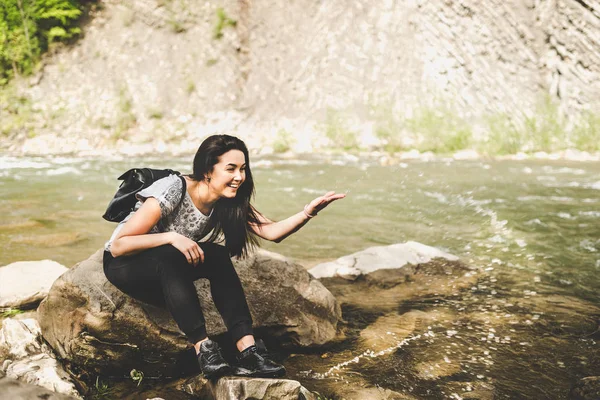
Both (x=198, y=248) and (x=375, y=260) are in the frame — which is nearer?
(x=198, y=248)

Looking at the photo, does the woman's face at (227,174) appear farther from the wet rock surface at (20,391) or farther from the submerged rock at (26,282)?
the submerged rock at (26,282)

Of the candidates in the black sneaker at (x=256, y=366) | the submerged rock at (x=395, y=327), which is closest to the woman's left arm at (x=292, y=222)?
the black sneaker at (x=256, y=366)

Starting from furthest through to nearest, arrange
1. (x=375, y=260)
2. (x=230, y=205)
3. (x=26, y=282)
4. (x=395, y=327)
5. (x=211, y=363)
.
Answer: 1. (x=375, y=260)
2. (x=26, y=282)
3. (x=395, y=327)
4. (x=230, y=205)
5. (x=211, y=363)

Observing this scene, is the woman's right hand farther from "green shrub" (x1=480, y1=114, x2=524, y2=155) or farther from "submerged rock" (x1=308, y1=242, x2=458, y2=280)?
"green shrub" (x1=480, y1=114, x2=524, y2=155)

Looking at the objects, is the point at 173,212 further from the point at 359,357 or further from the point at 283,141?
the point at 283,141

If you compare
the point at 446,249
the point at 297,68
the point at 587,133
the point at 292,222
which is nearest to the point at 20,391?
the point at 292,222

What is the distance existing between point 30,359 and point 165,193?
1.27m

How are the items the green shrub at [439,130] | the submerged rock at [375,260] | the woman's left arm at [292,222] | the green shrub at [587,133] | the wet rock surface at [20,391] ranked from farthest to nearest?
the green shrub at [439,130]
the green shrub at [587,133]
the submerged rock at [375,260]
the woman's left arm at [292,222]
the wet rock surface at [20,391]

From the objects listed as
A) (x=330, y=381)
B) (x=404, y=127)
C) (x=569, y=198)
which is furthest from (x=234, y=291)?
(x=404, y=127)

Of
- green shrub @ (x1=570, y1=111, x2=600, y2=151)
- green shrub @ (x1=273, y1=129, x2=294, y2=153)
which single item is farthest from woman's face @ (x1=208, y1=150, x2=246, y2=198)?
green shrub @ (x1=570, y1=111, x2=600, y2=151)

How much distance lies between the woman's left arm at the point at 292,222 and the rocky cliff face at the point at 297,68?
1861cm

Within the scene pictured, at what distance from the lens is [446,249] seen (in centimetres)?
612

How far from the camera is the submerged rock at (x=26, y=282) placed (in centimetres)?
A: 358

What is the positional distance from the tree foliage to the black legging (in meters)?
29.1
